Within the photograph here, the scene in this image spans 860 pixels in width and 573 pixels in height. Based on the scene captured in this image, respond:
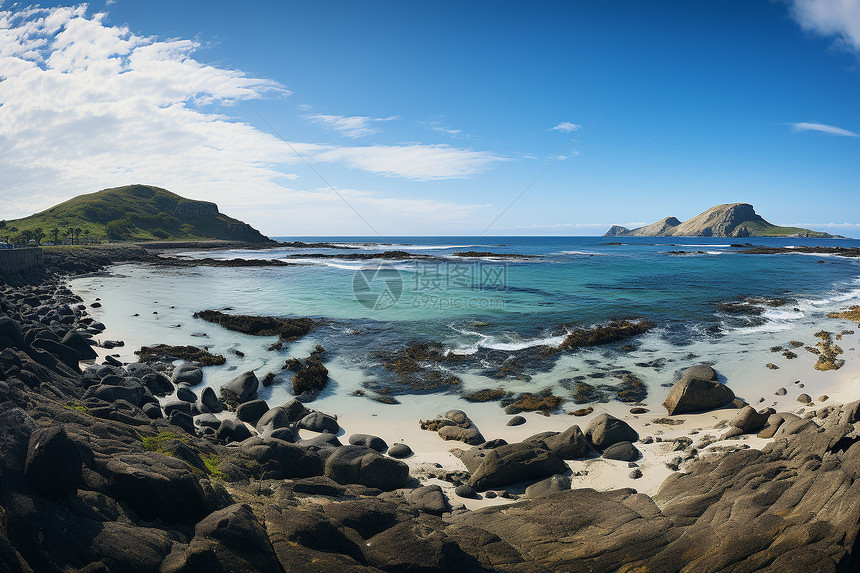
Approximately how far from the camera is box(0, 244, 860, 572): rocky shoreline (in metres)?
5.70

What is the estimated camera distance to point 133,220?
15575cm

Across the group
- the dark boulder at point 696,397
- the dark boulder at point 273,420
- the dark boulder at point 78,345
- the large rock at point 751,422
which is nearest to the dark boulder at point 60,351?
the dark boulder at point 78,345

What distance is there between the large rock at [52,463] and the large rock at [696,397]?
620 inches

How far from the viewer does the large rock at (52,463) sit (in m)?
5.71

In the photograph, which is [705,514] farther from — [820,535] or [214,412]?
[214,412]

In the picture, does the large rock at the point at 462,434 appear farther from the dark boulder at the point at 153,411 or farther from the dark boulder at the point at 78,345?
the dark boulder at the point at 78,345

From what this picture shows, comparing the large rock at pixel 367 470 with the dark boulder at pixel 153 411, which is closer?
the large rock at pixel 367 470

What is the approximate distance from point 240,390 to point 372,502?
10431 millimetres

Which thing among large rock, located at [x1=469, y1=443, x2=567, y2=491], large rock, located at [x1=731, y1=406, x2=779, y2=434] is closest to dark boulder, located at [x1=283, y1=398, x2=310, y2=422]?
large rock, located at [x1=469, y1=443, x2=567, y2=491]

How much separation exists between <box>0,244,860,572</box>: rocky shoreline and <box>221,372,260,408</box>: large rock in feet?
12.8

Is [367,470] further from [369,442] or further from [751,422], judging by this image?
[751,422]

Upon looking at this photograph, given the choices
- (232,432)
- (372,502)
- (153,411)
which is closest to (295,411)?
(232,432)

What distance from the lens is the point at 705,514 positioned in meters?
7.44

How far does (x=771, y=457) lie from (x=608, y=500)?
12.1ft
